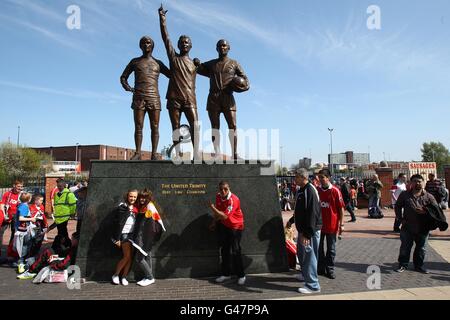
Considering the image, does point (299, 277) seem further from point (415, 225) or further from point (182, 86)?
point (182, 86)

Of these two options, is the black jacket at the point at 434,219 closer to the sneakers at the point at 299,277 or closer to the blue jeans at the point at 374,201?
the sneakers at the point at 299,277

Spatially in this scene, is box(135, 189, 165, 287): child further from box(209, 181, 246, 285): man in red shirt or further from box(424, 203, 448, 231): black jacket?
box(424, 203, 448, 231): black jacket

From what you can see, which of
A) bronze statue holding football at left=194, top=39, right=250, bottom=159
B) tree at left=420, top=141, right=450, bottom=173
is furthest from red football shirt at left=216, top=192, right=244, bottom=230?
tree at left=420, top=141, right=450, bottom=173

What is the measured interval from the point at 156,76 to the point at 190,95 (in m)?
0.82

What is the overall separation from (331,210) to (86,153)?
72.4m

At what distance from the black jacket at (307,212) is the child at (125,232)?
9.04 feet

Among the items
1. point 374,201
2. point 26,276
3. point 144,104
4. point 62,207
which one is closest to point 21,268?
point 26,276

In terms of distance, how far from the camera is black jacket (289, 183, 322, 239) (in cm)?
498

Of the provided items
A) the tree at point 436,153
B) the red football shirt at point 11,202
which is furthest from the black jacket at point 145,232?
the tree at point 436,153

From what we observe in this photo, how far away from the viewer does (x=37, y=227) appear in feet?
23.0

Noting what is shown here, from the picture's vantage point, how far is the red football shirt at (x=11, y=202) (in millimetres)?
7856

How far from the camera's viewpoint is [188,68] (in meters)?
7.16
